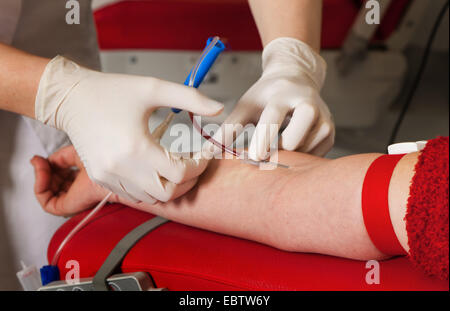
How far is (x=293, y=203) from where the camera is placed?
0.84 metres

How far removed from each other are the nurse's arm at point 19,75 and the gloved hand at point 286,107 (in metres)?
0.37

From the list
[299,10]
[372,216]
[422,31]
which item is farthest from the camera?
[422,31]

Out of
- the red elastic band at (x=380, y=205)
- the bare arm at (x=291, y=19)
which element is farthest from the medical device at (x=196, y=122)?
the bare arm at (x=291, y=19)

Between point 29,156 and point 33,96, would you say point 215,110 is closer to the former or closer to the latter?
point 33,96

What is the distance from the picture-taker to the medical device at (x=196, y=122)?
2.79ft

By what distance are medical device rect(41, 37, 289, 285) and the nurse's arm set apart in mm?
262

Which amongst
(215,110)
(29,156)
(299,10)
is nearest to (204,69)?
(215,110)

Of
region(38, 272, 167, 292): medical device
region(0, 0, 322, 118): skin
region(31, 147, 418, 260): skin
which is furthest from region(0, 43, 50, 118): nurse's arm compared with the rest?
region(38, 272, 167, 292): medical device

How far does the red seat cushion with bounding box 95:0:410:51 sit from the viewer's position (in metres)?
2.25

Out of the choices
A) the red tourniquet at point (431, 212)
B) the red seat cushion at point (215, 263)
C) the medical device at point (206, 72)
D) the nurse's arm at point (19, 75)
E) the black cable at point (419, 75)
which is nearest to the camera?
the red tourniquet at point (431, 212)

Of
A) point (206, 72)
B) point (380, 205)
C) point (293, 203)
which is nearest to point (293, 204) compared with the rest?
point (293, 203)

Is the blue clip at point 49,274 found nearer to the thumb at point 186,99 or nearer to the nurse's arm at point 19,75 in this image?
the nurse's arm at point 19,75

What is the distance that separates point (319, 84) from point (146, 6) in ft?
4.21

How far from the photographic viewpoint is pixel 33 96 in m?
0.96
